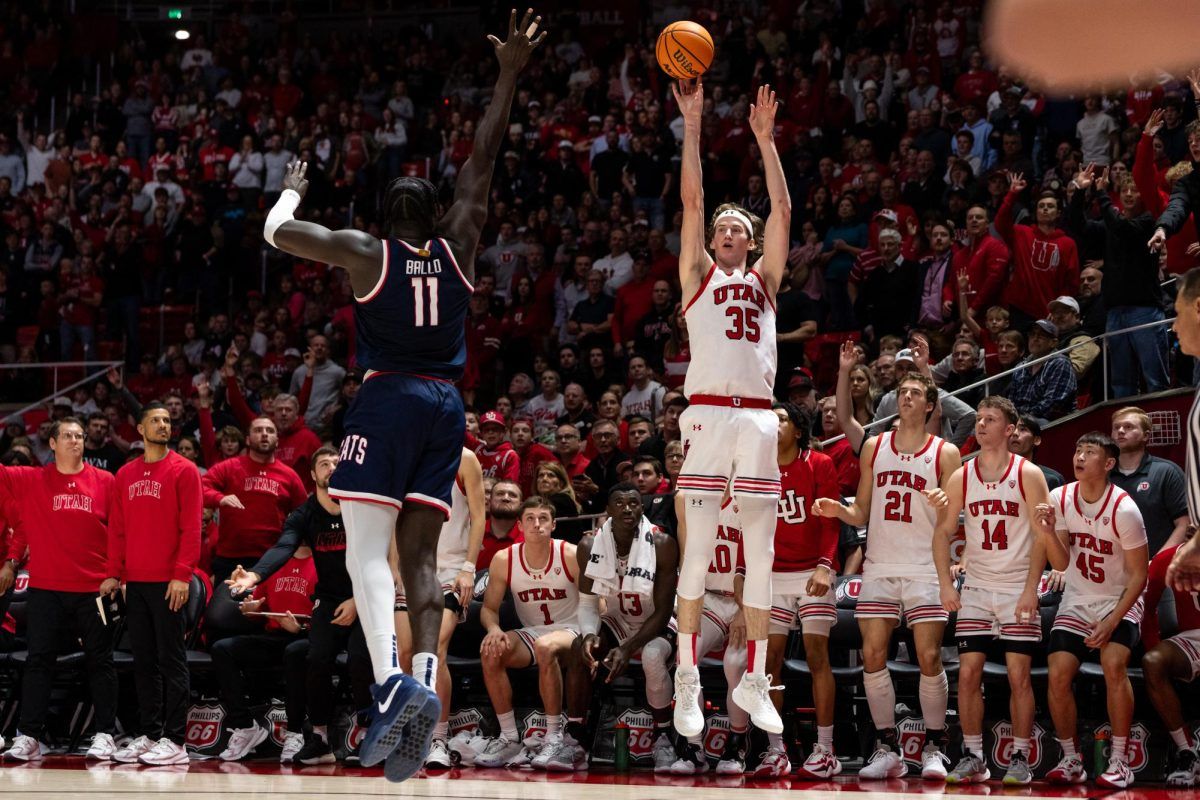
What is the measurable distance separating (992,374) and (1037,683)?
3783 mm

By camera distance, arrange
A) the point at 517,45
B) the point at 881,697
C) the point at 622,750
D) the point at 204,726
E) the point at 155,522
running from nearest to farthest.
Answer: the point at 517,45 → the point at 881,697 → the point at 622,750 → the point at 155,522 → the point at 204,726

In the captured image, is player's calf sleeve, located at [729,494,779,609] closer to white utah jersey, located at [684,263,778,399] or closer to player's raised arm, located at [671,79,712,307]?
white utah jersey, located at [684,263,778,399]

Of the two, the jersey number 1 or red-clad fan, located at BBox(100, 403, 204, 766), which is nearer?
the jersey number 1

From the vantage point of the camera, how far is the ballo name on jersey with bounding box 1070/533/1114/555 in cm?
849

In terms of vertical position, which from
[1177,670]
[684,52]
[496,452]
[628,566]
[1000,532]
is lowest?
[1177,670]

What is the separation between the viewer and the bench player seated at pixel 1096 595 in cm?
822

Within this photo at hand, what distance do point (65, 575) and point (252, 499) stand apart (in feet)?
5.45

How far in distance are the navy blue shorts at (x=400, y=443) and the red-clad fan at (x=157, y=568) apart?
14.2 feet

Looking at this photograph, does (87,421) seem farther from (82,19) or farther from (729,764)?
(82,19)

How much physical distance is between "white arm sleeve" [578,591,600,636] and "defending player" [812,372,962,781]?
1.85 m

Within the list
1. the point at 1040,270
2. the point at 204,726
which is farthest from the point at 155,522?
the point at 1040,270

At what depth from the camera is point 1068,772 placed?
820 centimetres

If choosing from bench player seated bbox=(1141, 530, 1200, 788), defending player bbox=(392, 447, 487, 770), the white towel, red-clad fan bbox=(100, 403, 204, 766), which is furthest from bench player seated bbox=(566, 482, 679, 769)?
bench player seated bbox=(1141, 530, 1200, 788)

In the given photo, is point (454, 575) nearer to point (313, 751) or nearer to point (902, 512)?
point (313, 751)
